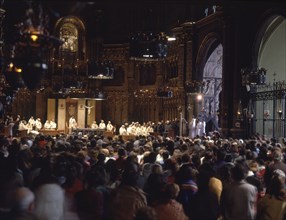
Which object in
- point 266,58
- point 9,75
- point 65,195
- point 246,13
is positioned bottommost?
point 65,195

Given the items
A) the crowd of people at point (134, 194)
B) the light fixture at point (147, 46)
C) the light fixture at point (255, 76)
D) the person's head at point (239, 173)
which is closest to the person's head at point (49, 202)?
the crowd of people at point (134, 194)

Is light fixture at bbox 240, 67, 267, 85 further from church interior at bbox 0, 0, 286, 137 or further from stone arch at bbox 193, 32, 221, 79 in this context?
stone arch at bbox 193, 32, 221, 79

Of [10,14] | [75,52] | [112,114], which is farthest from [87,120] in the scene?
[10,14]

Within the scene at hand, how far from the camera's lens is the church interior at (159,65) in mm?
14734

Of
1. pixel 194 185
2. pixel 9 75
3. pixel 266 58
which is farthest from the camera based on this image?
pixel 266 58

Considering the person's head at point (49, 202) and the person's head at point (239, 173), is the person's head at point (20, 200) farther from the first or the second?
the person's head at point (239, 173)

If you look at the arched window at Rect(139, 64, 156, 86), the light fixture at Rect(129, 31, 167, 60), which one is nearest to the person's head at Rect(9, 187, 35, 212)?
the light fixture at Rect(129, 31, 167, 60)

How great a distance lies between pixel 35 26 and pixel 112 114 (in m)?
32.2

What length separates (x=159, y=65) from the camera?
126ft

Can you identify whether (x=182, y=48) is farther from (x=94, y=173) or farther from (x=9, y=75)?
(x=94, y=173)

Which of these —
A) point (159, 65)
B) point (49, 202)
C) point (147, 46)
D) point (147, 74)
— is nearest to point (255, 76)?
point (147, 46)

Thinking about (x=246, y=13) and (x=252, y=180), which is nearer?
(x=252, y=180)

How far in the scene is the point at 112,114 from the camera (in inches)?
1609

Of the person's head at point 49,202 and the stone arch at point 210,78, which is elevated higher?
the stone arch at point 210,78
